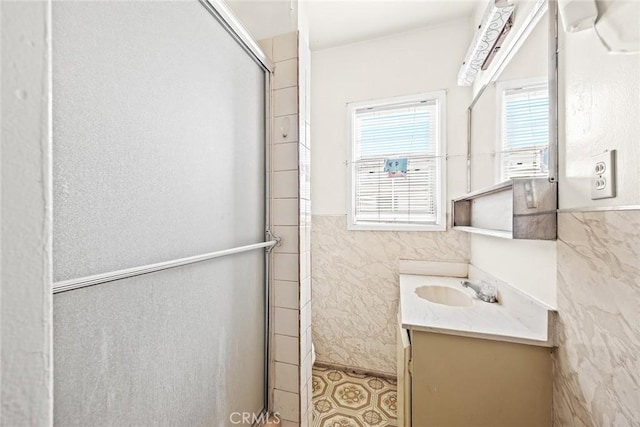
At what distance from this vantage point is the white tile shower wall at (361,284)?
202cm

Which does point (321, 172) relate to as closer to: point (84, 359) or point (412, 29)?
point (412, 29)

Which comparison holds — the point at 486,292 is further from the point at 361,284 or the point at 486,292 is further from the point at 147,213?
the point at 147,213

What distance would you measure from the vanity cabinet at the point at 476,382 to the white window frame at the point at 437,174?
102 centimetres

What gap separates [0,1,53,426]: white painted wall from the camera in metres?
0.22

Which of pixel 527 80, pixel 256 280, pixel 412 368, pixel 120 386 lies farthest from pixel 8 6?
pixel 527 80

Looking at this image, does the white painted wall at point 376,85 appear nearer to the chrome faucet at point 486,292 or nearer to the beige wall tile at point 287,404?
the chrome faucet at point 486,292

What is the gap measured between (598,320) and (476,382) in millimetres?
515

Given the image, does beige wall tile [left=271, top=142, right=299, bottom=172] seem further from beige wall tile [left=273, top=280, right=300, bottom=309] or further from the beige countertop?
the beige countertop

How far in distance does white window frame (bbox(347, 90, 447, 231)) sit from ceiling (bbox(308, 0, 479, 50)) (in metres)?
0.50

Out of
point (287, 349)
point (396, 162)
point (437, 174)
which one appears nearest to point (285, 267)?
point (287, 349)

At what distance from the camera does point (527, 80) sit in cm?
119

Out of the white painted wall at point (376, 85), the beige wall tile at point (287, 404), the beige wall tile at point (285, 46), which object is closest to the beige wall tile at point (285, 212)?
the beige wall tile at point (285, 46)

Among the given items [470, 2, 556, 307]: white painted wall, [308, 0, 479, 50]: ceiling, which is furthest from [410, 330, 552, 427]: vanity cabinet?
[308, 0, 479, 50]: ceiling

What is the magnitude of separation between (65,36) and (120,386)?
2.31 feet
